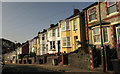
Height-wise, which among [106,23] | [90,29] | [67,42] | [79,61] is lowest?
[79,61]

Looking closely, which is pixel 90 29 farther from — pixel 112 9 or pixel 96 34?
pixel 112 9

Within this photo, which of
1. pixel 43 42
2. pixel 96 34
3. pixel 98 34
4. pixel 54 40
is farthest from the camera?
pixel 43 42

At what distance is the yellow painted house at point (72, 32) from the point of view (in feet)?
71.9

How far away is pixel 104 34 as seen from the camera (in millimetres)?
15602

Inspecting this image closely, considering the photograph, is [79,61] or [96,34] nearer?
[79,61]

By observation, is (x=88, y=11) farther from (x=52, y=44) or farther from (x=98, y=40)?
(x=52, y=44)

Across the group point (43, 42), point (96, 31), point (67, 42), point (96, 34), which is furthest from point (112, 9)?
point (43, 42)

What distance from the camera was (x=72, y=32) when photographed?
23.5 metres

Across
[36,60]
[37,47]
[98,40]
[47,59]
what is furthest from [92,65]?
[37,47]

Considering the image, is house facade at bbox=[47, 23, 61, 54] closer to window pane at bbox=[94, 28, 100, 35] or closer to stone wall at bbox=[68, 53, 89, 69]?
stone wall at bbox=[68, 53, 89, 69]

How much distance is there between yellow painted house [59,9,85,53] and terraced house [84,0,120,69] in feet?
11.2

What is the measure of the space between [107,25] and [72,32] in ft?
30.0

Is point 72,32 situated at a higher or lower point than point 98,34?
higher

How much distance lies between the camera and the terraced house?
1389 cm
